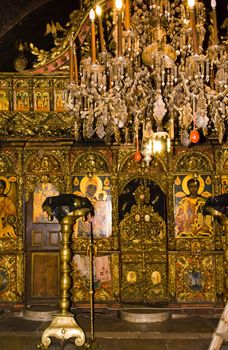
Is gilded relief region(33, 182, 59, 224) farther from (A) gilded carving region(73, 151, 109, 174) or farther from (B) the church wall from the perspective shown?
(A) gilded carving region(73, 151, 109, 174)

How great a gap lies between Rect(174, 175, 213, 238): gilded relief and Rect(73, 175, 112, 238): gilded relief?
1315 mm

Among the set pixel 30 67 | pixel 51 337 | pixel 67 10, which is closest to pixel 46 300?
pixel 51 337

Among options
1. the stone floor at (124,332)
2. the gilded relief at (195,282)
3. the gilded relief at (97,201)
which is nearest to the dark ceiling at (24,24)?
the gilded relief at (97,201)

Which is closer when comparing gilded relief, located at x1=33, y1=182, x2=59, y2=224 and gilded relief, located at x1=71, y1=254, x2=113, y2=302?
gilded relief, located at x1=71, y1=254, x2=113, y2=302

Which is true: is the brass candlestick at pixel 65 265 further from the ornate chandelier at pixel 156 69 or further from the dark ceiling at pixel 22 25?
the dark ceiling at pixel 22 25

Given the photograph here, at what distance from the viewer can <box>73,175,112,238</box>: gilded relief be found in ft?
29.2

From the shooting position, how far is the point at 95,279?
28.8 feet

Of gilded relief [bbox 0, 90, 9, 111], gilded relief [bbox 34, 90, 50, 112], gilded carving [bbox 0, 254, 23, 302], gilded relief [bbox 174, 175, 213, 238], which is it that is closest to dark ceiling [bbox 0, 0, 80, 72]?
gilded relief [bbox 0, 90, 9, 111]

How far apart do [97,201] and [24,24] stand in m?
4.08

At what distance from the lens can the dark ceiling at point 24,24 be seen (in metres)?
9.55

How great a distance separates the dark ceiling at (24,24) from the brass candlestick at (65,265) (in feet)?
14.6

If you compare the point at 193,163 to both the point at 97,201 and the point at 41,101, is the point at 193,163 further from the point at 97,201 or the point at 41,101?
the point at 41,101

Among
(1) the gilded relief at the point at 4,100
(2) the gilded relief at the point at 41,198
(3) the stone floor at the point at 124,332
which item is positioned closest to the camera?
(3) the stone floor at the point at 124,332

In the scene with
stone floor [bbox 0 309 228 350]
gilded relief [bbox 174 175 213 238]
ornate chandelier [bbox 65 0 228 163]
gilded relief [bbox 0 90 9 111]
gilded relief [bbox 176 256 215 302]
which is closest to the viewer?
ornate chandelier [bbox 65 0 228 163]
